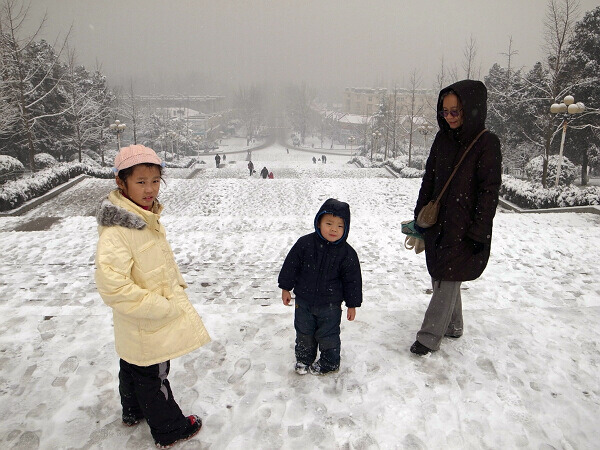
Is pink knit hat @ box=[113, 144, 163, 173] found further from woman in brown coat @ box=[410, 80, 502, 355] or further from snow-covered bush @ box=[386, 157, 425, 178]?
snow-covered bush @ box=[386, 157, 425, 178]

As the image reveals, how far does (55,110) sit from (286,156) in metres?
34.1

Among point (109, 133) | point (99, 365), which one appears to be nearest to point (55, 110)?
point (109, 133)

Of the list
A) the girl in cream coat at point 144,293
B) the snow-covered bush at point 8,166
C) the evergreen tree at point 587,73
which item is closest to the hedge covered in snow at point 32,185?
the snow-covered bush at point 8,166

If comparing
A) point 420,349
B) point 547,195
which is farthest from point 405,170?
point 420,349

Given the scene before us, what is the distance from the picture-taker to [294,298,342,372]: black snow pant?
2.96 m

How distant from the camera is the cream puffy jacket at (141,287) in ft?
6.66

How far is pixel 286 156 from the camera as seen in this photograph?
194 ft

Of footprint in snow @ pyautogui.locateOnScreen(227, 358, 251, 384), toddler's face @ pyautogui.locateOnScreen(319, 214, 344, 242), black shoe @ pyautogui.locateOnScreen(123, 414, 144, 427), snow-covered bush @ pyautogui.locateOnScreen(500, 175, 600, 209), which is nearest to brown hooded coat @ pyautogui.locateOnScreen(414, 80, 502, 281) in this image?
toddler's face @ pyautogui.locateOnScreen(319, 214, 344, 242)

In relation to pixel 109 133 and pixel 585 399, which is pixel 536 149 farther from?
pixel 109 133

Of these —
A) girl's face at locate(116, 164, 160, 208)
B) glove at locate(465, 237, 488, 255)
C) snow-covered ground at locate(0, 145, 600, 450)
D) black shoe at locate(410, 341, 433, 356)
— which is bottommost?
snow-covered ground at locate(0, 145, 600, 450)

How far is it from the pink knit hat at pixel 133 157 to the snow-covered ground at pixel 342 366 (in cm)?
176

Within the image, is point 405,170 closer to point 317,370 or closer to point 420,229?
point 420,229

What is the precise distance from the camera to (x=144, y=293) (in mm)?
2078

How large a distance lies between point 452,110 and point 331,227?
1256 millimetres
